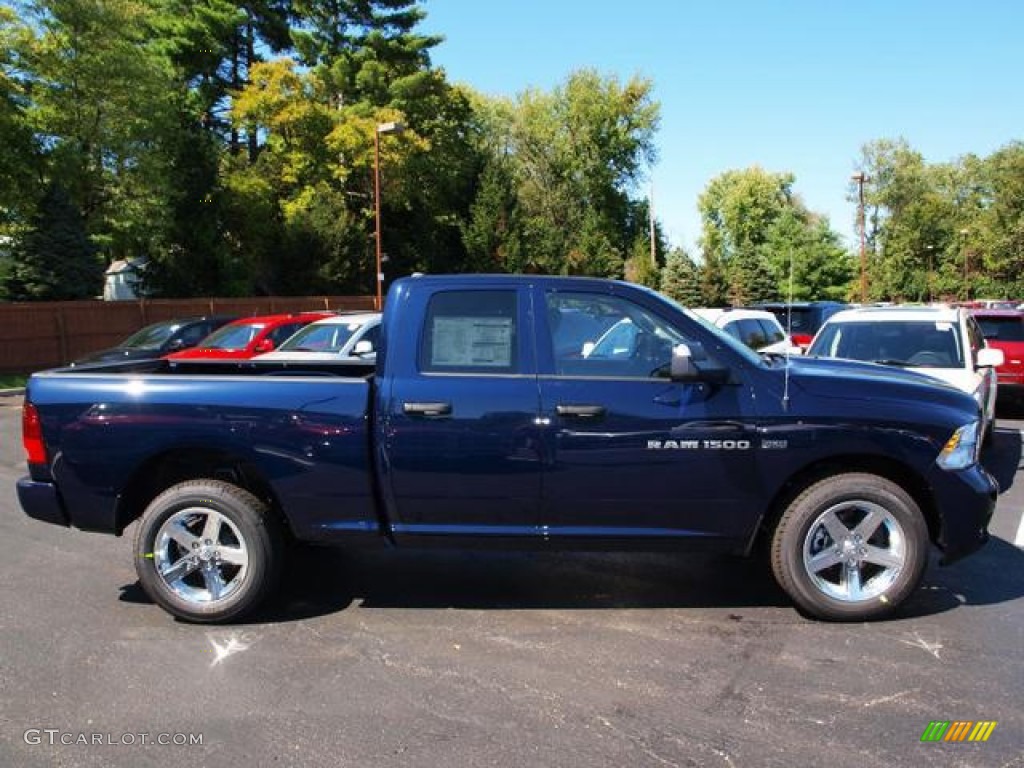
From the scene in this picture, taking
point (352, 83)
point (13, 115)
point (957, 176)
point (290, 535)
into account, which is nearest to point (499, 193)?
point (352, 83)

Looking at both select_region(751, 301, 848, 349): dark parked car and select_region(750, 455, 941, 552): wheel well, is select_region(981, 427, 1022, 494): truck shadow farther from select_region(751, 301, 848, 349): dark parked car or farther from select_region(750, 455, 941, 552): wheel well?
select_region(751, 301, 848, 349): dark parked car

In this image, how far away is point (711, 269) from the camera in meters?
55.8

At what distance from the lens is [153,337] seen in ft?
58.6

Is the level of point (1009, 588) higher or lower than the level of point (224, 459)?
lower

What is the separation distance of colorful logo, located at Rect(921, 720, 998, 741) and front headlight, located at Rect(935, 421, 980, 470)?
4.55ft

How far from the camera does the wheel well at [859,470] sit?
454 centimetres

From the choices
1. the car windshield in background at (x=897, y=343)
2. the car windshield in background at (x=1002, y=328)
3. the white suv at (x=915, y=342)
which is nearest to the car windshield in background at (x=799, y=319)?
the car windshield in background at (x=1002, y=328)

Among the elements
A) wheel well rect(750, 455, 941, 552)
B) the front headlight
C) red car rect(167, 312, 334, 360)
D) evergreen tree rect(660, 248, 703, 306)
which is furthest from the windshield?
evergreen tree rect(660, 248, 703, 306)

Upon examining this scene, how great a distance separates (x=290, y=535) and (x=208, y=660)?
94 centimetres

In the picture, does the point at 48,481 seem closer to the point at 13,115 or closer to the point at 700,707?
the point at 700,707

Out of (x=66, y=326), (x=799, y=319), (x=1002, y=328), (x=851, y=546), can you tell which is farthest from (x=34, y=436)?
(x=66, y=326)

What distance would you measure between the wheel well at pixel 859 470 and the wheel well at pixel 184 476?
2.73 metres

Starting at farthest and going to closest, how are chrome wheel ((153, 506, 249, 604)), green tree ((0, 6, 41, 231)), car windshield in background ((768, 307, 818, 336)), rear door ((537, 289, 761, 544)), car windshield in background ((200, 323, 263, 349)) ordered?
green tree ((0, 6, 41, 231)) < car windshield in background ((768, 307, 818, 336)) < car windshield in background ((200, 323, 263, 349)) < chrome wheel ((153, 506, 249, 604)) < rear door ((537, 289, 761, 544))

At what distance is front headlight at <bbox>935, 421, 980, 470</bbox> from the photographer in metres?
4.41
